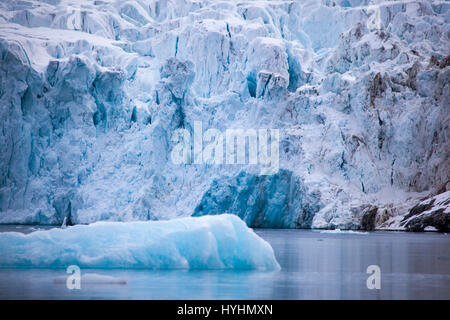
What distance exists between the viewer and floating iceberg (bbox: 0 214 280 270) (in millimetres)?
8133

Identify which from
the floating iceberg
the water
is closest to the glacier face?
the water

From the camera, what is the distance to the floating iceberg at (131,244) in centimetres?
813

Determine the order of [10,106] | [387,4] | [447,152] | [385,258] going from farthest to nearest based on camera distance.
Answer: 1. [387,4]
2. [447,152]
3. [10,106]
4. [385,258]

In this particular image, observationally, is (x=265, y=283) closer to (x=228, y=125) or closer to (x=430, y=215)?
(x=430, y=215)

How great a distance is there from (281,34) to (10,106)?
1759 cm

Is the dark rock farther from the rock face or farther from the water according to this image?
the water

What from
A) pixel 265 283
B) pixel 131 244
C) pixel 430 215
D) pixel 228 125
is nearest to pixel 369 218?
pixel 430 215

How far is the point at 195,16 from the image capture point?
1362 inches

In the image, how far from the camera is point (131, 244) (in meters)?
8.17

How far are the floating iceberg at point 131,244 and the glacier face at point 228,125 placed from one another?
1418 centimetres

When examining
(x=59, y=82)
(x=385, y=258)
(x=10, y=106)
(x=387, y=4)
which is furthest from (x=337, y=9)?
(x=385, y=258)

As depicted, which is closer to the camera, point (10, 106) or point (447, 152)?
point (10, 106)

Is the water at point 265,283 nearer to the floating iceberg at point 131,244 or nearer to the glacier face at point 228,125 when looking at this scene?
the floating iceberg at point 131,244
